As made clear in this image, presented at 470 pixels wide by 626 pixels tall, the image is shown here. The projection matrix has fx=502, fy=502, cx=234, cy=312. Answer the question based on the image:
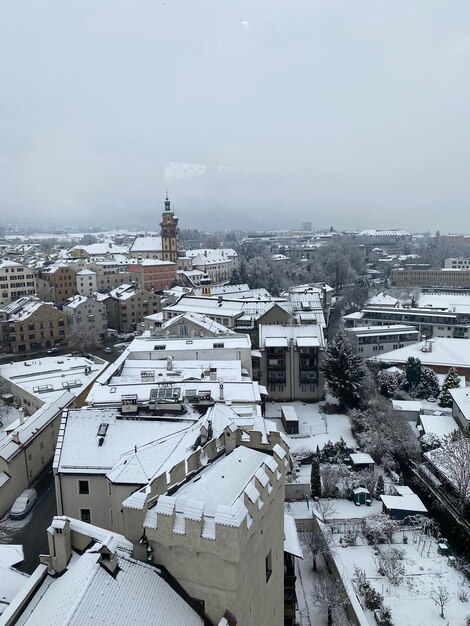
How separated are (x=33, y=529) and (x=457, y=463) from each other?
1154 centimetres

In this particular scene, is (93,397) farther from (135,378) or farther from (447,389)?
(447,389)

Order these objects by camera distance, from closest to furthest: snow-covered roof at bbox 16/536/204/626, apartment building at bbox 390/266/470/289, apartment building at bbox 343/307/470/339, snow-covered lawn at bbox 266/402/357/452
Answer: snow-covered roof at bbox 16/536/204/626 < snow-covered lawn at bbox 266/402/357/452 < apartment building at bbox 343/307/470/339 < apartment building at bbox 390/266/470/289

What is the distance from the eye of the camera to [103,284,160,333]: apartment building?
37781 millimetres

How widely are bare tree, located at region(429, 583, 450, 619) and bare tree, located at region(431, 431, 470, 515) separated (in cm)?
302

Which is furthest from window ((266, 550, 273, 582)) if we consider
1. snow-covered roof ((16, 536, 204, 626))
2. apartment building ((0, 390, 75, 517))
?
apartment building ((0, 390, 75, 517))

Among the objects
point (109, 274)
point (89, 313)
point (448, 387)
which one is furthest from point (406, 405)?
point (109, 274)

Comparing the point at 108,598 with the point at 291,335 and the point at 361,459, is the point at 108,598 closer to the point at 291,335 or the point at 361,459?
the point at 361,459

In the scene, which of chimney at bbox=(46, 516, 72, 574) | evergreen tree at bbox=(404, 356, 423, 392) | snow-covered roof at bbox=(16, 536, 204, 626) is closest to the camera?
snow-covered roof at bbox=(16, 536, 204, 626)

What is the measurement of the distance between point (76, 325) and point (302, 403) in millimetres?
17287

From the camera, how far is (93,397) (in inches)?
560

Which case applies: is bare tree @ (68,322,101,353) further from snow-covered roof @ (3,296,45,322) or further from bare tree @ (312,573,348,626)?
bare tree @ (312,573,348,626)

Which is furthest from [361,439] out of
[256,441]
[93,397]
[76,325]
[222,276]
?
[222,276]

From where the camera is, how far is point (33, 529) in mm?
12375

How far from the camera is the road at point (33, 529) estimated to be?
1127cm
